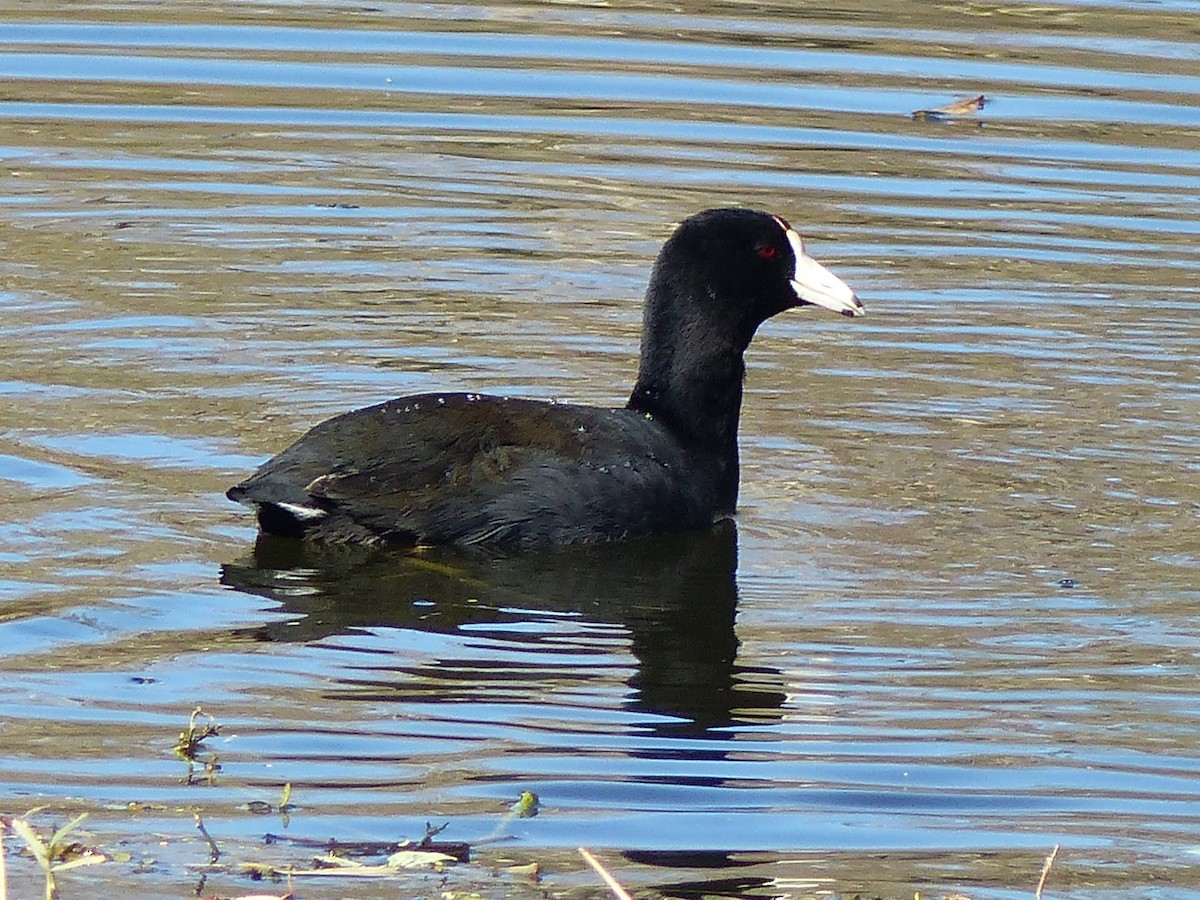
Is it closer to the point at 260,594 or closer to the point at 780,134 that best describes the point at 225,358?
the point at 260,594

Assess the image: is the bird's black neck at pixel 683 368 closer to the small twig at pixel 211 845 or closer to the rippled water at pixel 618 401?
the rippled water at pixel 618 401

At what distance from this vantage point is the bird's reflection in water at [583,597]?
5469 mm

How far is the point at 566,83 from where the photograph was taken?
12438 millimetres

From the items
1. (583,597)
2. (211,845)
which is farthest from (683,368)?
(211,845)

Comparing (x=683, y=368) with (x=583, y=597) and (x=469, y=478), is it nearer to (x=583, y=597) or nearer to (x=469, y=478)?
(x=469, y=478)

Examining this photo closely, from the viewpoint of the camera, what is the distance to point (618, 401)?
786 cm

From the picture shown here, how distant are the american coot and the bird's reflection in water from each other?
76 mm

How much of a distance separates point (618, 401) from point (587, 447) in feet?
4.23

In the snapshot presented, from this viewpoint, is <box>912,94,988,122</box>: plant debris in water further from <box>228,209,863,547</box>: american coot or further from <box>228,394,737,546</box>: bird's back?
<box>228,394,737,546</box>: bird's back

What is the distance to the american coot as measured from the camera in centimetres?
629

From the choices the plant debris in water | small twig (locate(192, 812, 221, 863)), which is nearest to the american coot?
small twig (locate(192, 812, 221, 863))

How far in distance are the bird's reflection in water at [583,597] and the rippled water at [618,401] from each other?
0.7 inches

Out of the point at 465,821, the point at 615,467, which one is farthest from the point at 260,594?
the point at 465,821

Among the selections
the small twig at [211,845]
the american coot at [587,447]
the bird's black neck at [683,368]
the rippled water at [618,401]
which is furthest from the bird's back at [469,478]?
the small twig at [211,845]
